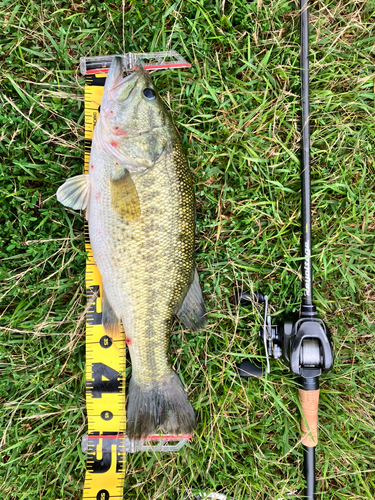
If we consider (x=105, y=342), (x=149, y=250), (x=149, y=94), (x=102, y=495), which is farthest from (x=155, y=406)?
(x=149, y=94)

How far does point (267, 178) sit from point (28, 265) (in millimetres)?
1964

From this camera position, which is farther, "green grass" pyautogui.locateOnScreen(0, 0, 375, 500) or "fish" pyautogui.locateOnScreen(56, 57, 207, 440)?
"green grass" pyautogui.locateOnScreen(0, 0, 375, 500)

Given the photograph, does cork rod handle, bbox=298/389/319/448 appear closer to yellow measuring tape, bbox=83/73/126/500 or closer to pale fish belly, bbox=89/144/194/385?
pale fish belly, bbox=89/144/194/385

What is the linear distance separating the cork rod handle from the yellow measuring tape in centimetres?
134

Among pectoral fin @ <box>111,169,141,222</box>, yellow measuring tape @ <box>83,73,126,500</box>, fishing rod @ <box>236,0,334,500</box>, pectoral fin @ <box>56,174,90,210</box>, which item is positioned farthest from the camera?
yellow measuring tape @ <box>83,73,126,500</box>

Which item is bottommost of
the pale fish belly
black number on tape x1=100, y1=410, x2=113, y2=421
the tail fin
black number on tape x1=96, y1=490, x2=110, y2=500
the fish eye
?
black number on tape x1=96, y1=490, x2=110, y2=500

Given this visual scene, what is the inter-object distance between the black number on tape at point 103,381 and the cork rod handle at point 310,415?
1370 millimetres

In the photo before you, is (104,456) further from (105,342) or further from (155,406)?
(105,342)

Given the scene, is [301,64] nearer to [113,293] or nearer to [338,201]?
[338,201]

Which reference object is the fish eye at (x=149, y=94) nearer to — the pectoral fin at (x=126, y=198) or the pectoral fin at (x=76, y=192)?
the pectoral fin at (x=126, y=198)

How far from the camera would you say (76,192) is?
215 centimetres

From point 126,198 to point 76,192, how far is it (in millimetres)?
417

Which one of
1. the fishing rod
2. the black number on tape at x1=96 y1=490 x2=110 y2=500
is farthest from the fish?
the fishing rod

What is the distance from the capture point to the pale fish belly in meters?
2.00
